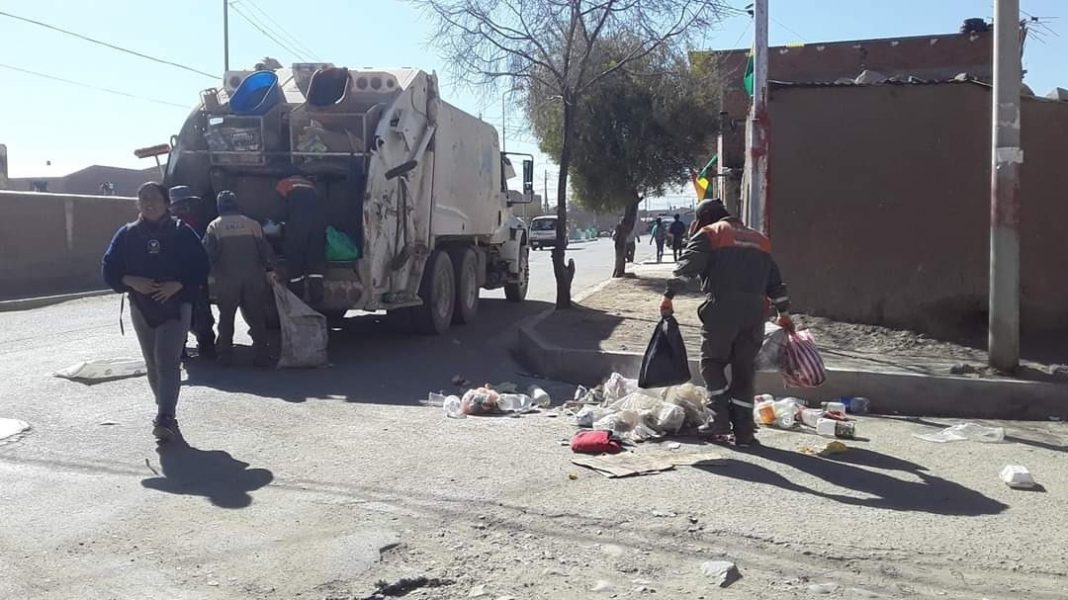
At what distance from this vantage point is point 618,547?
477 centimetres

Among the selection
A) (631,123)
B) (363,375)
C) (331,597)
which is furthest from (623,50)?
(331,597)

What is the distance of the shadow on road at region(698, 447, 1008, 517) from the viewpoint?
5.48 meters

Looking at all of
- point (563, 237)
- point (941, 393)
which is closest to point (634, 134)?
point (563, 237)

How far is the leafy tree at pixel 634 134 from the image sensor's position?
769 inches

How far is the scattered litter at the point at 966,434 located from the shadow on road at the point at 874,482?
73 cm

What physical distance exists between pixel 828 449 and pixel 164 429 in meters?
4.33

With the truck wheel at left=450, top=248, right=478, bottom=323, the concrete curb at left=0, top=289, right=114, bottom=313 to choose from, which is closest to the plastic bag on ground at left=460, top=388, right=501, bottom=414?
the truck wheel at left=450, top=248, right=478, bottom=323

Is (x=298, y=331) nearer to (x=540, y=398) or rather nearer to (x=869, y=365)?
(x=540, y=398)

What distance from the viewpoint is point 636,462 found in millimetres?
6258

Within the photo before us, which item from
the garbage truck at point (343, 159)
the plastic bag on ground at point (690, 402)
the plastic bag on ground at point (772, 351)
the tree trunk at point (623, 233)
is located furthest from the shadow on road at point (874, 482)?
the tree trunk at point (623, 233)

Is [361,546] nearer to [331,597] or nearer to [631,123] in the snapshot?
[331,597]

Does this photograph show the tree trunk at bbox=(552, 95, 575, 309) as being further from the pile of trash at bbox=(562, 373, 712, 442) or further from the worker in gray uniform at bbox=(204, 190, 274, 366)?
the pile of trash at bbox=(562, 373, 712, 442)

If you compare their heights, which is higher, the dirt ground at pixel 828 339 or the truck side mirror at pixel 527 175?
the truck side mirror at pixel 527 175

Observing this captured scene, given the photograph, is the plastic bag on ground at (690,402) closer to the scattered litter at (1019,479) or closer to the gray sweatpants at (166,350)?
the scattered litter at (1019,479)
